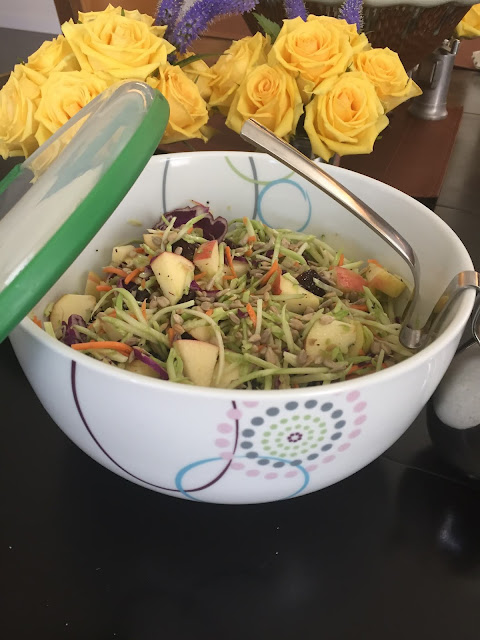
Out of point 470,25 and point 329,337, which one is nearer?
point 329,337

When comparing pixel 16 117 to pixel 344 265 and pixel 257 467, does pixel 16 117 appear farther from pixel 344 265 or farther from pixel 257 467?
pixel 257 467

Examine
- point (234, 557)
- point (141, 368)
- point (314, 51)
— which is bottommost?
point (234, 557)

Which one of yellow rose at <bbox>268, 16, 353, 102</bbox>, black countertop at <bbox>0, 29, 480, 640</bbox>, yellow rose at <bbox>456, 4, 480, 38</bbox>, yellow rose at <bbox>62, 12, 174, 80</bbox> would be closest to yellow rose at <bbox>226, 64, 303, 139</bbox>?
yellow rose at <bbox>268, 16, 353, 102</bbox>

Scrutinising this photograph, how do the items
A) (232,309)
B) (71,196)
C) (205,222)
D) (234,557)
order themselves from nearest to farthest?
(71,196), (234,557), (232,309), (205,222)

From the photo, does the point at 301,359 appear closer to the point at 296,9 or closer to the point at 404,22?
the point at 296,9

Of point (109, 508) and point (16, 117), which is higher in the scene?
point (16, 117)

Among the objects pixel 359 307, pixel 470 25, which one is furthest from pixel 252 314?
pixel 470 25

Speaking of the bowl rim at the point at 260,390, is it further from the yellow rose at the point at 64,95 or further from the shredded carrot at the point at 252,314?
the yellow rose at the point at 64,95

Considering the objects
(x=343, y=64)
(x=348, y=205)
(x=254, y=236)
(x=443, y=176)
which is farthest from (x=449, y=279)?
(x=443, y=176)
